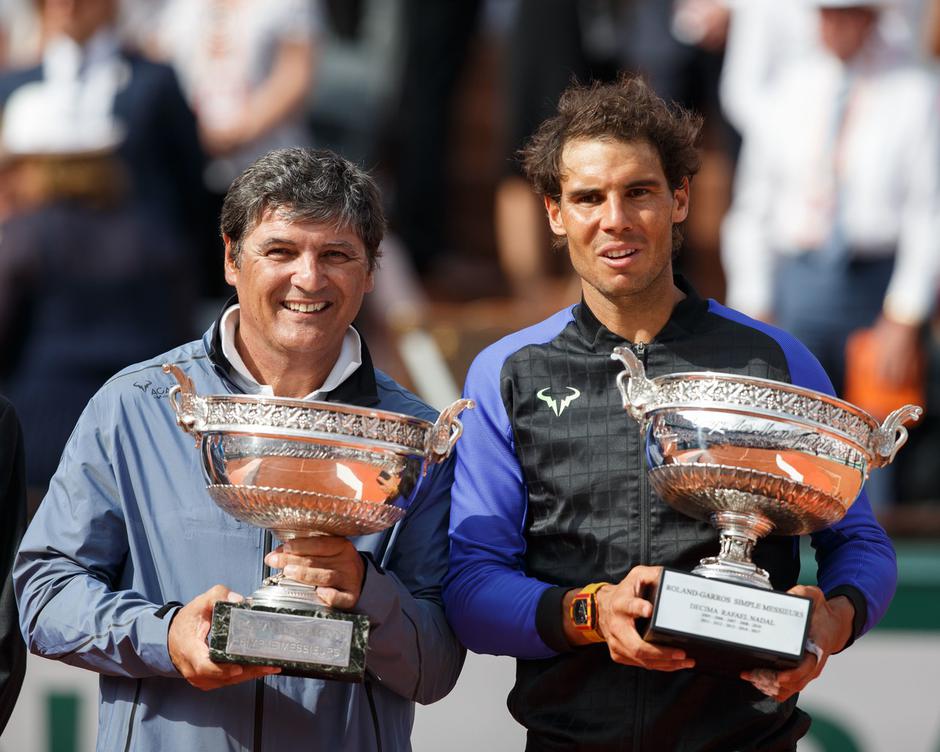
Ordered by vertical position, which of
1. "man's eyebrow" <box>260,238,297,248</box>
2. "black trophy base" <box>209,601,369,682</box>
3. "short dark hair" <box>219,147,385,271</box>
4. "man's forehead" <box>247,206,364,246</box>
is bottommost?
"black trophy base" <box>209,601,369,682</box>

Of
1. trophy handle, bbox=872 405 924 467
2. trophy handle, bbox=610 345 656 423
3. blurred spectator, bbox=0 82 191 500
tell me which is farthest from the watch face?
blurred spectator, bbox=0 82 191 500

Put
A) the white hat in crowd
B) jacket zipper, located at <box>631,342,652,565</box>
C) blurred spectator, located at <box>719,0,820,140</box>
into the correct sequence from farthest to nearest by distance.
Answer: blurred spectator, located at <box>719,0,820,140</box> → the white hat in crowd → jacket zipper, located at <box>631,342,652,565</box>

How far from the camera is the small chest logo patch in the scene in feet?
10.7

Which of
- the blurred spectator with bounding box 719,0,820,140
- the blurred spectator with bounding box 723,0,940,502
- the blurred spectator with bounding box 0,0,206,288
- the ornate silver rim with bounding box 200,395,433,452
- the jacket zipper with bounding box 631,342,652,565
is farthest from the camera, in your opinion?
the blurred spectator with bounding box 719,0,820,140

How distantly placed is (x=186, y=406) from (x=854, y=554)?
1.20 meters

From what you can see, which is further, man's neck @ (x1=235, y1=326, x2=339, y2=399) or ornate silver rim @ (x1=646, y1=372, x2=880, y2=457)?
man's neck @ (x1=235, y1=326, x2=339, y2=399)

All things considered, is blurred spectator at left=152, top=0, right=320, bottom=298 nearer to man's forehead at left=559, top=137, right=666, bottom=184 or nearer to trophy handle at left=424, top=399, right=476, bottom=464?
man's forehead at left=559, top=137, right=666, bottom=184

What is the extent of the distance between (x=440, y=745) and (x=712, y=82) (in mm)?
2918

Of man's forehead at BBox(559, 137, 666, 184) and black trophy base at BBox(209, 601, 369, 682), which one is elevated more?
man's forehead at BBox(559, 137, 666, 184)

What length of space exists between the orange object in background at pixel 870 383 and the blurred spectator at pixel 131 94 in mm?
2177

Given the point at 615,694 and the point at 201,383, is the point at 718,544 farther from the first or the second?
the point at 201,383

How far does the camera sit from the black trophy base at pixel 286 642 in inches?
111

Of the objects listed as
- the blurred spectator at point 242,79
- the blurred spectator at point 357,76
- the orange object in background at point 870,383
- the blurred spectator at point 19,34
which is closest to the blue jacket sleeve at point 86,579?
the orange object in background at point 870,383

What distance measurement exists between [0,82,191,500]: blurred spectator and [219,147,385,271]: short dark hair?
2.32 m
